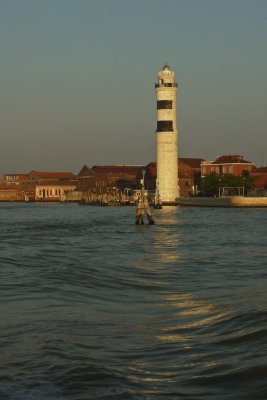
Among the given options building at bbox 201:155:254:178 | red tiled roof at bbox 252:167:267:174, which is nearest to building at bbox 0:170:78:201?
building at bbox 201:155:254:178

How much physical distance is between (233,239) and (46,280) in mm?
13812

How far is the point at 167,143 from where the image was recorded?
254 feet

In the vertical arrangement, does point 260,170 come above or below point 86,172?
below

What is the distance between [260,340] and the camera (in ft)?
22.4

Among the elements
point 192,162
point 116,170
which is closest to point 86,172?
point 116,170

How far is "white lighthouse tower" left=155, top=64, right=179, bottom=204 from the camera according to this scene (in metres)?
77.5

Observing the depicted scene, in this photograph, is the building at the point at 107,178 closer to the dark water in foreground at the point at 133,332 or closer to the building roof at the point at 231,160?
the building roof at the point at 231,160

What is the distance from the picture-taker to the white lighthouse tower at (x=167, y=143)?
254ft

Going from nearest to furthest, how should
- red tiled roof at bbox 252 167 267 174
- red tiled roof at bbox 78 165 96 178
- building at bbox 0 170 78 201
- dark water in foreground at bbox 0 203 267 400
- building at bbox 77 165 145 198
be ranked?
dark water in foreground at bbox 0 203 267 400 < red tiled roof at bbox 252 167 267 174 < building at bbox 77 165 145 198 < red tiled roof at bbox 78 165 96 178 < building at bbox 0 170 78 201

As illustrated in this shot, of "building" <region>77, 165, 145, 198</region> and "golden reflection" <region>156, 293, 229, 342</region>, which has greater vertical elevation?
"building" <region>77, 165, 145, 198</region>

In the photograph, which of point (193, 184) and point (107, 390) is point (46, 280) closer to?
point (107, 390)

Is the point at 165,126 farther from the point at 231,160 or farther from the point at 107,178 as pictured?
the point at 107,178

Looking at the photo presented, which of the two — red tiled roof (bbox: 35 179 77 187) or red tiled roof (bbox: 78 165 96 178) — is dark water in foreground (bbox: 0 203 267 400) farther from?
red tiled roof (bbox: 35 179 77 187)

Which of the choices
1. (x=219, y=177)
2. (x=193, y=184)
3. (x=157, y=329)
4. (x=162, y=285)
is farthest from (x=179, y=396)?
(x=193, y=184)
